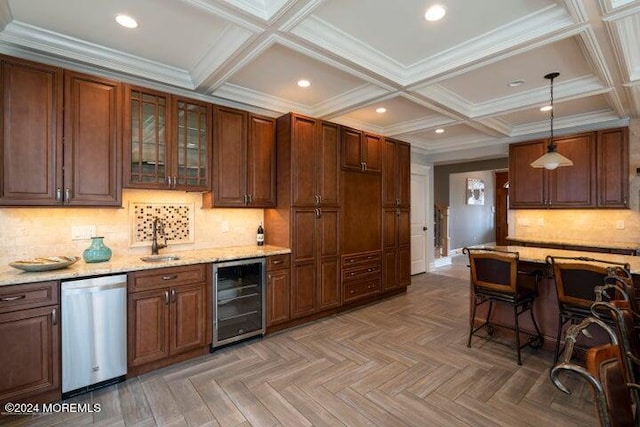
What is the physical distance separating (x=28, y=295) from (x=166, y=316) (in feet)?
3.16

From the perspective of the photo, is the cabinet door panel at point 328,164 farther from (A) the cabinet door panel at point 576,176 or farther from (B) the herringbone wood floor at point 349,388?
(A) the cabinet door panel at point 576,176

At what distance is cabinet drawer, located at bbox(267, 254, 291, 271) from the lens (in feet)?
11.6

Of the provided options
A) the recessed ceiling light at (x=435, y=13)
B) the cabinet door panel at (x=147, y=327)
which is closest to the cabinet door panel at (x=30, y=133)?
the cabinet door panel at (x=147, y=327)

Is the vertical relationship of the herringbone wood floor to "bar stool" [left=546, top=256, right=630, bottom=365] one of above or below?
below

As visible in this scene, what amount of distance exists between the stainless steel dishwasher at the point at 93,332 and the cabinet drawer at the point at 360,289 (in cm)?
261

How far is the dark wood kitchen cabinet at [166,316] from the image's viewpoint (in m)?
2.66

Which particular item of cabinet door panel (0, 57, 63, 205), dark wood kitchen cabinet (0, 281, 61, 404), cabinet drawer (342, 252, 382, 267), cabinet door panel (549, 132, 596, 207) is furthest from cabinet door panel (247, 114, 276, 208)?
cabinet door panel (549, 132, 596, 207)

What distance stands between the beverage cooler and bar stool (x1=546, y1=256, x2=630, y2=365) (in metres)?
2.74

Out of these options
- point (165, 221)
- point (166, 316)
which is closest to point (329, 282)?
point (166, 316)

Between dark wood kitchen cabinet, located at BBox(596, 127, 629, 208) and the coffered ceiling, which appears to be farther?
dark wood kitchen cabinet, located at BBox(596, 127, 629, 208)

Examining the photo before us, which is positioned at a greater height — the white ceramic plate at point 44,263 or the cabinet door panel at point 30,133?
the cabinet door panel at point 30,133

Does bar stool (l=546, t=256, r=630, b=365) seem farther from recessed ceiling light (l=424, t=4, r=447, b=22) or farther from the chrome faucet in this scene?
the chrome faucet

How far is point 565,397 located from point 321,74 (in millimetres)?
3509

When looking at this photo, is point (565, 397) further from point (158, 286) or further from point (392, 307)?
point (158, 286)
